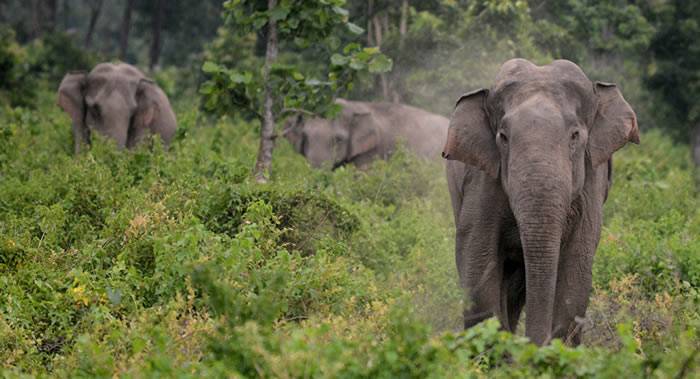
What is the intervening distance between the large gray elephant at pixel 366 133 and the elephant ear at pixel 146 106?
7.29ft

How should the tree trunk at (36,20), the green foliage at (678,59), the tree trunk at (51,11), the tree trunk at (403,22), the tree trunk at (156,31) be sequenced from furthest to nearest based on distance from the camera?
1. the tree trunk at (51,11)
2. the tree trunk at (156,31)
3. the tree trunk at (36,20)
4. the tree trunk at (403,22)
5. the green foliage at (678,59)

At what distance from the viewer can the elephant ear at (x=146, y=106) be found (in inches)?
661

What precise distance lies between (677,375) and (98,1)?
Result: 3577 centimetres

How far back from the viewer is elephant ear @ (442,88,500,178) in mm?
7438

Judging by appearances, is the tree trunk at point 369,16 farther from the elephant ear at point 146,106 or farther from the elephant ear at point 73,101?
the elephant ear at point 73,101

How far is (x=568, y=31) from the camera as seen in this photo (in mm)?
22281

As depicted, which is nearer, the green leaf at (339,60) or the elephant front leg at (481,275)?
the elephant front leg at (481,275)

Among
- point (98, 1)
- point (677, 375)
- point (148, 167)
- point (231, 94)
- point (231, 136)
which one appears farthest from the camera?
point (98, 1)

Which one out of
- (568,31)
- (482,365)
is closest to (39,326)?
(482,365)

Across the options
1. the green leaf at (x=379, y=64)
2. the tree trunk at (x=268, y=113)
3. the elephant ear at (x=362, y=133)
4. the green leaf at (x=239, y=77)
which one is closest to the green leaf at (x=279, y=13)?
the tree trunk at (x=268, y=113)

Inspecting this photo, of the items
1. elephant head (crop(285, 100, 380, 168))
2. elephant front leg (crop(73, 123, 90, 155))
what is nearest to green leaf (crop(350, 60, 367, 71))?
elephant front leg (crop(73, 123, 90, 155))

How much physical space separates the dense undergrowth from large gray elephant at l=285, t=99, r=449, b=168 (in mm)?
5039

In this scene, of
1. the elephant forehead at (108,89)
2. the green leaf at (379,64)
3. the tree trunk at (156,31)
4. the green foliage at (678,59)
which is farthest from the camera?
the tree trunk at (156,31)

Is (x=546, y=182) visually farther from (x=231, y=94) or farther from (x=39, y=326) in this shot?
(x=231, y=94)
